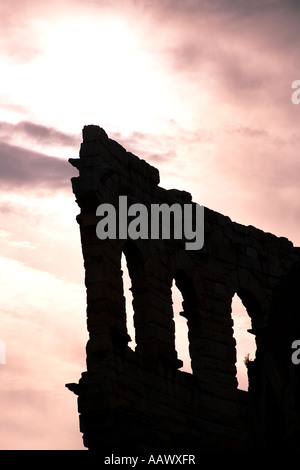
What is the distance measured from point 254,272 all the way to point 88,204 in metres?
7.26

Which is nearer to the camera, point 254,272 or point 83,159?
point 83,159

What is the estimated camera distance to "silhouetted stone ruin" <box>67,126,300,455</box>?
22.2 meters

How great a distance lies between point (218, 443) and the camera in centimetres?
2900

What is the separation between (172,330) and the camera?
1129 inches

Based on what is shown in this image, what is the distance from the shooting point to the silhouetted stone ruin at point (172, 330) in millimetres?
22203

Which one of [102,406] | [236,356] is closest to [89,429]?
[102,406]

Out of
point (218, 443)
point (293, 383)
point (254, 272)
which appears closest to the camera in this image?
point (293, 383)

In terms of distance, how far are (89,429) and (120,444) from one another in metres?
0.66

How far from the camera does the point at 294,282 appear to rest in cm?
2188

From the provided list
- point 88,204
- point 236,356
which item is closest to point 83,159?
point 88,204

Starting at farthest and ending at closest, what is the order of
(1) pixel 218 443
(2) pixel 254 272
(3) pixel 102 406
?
1. (2) pixel 254 272
2. (1) pixel 218 443
3. (3) pixel 102 406

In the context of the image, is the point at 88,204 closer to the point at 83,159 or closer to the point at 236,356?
the point at 83,159

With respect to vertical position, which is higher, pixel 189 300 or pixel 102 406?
pixel 189 300
